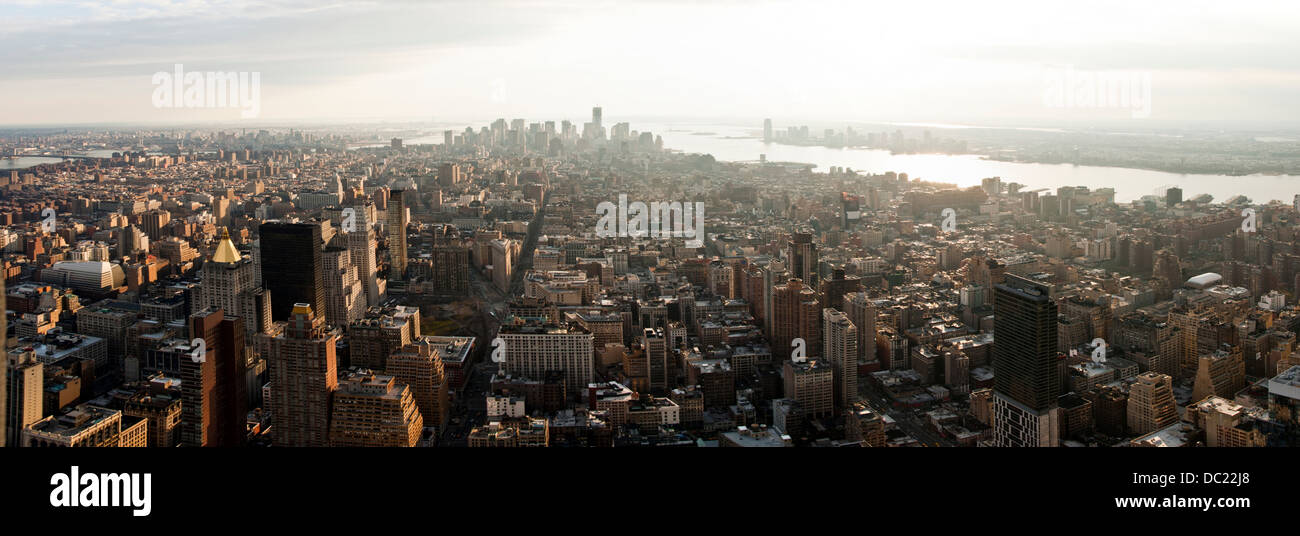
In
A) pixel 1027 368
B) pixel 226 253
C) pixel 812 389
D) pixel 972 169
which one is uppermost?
pixel 972 169

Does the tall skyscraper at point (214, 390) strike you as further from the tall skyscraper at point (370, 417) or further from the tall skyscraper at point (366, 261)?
the tall skyscraper at point (366, 261)

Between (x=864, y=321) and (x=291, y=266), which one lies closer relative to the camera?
(x=864, y=321)

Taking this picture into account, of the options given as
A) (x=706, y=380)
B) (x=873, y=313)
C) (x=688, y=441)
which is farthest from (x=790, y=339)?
(x=688, y=441)

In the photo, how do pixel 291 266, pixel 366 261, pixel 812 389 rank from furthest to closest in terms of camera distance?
1. pixel 366 261
2. pixel 291 266
3. pixel 812 389

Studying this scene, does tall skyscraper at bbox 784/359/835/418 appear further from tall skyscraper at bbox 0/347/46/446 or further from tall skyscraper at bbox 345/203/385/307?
tall skyscraper at bbox 0/347/46/446

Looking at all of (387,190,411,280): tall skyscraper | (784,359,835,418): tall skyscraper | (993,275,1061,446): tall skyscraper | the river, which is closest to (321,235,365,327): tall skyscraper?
(387,190,411,280): tall skyscraper

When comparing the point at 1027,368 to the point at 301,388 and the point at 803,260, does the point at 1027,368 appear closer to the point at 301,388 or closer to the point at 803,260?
the point at 803,260

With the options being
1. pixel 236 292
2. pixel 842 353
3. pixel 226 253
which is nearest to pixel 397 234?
pixel 226 253
